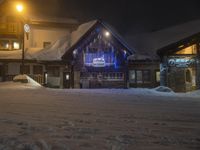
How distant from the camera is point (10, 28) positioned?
3222 cm

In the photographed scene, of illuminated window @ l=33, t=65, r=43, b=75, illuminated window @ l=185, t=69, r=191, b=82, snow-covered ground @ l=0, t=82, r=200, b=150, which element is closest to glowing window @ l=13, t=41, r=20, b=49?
illuminated window @ l=33, t=65, r=43, b=75

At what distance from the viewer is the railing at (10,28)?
1258 inches

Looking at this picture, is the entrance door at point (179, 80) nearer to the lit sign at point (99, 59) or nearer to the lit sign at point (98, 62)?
the lit sign at point (99, 59)

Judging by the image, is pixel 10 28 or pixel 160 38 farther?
pixel 160 38

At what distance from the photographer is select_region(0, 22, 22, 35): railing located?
31953mm

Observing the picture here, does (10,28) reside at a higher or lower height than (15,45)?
higher

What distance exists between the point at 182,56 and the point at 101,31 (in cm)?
899

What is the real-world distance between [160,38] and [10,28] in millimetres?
20460

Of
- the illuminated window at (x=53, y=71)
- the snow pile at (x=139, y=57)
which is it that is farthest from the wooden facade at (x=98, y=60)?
the illuminated window at (x=53, y=71)

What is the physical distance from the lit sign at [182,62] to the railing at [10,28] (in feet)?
64.0

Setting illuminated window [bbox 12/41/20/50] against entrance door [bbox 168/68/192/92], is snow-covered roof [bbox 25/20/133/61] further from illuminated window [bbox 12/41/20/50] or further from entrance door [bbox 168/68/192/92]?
entrance door [bbox 168/68/192/92]

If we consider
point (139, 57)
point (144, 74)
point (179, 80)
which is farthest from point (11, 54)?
point (179, 80)

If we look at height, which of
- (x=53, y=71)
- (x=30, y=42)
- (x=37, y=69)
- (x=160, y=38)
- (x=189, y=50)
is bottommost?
(x=53, y=71)

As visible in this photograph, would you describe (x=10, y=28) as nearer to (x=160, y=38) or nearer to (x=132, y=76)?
(x=132, y=76)
